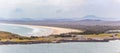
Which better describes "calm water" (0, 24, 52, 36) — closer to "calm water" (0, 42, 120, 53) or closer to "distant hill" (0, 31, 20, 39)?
"distant hill" (0, 31, 20, 39)

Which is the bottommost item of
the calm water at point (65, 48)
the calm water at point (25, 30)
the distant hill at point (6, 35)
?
the calm water at point (65, 48)

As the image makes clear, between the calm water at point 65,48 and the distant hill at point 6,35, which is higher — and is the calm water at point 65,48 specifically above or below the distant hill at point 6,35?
below

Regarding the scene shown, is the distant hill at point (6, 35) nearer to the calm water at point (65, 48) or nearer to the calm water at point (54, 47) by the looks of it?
the calm water at point (54, 47)

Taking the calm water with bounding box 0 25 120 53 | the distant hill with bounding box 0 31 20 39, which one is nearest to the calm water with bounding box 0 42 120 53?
the calm water with bounding box 0 25 120 53

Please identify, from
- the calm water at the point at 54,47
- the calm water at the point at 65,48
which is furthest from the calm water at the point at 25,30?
the calm water at the point at 65,48

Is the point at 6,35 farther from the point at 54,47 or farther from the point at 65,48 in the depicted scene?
the point at 65,48

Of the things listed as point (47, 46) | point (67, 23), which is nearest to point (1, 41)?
point (47, 46)

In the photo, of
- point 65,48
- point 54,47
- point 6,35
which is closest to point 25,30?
point 6,35
